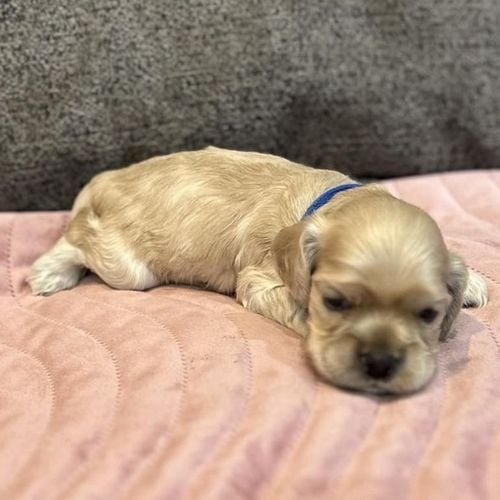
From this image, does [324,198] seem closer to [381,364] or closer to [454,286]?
[454,286]

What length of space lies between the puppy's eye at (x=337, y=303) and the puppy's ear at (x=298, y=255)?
0.11 m

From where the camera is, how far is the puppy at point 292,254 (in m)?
1.71

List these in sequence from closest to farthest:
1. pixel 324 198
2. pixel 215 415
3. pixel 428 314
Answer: pixel 215 415 < pixel 428 314 < pixel 324 198

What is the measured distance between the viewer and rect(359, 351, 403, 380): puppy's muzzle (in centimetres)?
169

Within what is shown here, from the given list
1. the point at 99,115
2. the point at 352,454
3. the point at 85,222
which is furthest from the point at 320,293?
the point at 99,115

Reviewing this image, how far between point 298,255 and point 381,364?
0.36m

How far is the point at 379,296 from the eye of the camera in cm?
171

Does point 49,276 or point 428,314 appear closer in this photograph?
point 428,314

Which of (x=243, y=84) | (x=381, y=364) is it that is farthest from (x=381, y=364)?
(x=243, y=84)

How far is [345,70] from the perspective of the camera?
2910 millimetres

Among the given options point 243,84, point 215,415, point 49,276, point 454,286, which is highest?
point 243,84

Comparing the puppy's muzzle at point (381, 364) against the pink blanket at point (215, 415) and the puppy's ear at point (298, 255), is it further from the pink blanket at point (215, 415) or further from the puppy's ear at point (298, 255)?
the puppy's ear at point (298, 255)

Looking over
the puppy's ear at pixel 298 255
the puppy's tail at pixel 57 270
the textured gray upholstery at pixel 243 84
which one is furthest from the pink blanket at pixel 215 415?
the textured gray upholstery at pixel 243 84

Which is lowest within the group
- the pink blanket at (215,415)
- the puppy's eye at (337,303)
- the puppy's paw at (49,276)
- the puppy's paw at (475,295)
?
the puppy's paw at (49,276)
